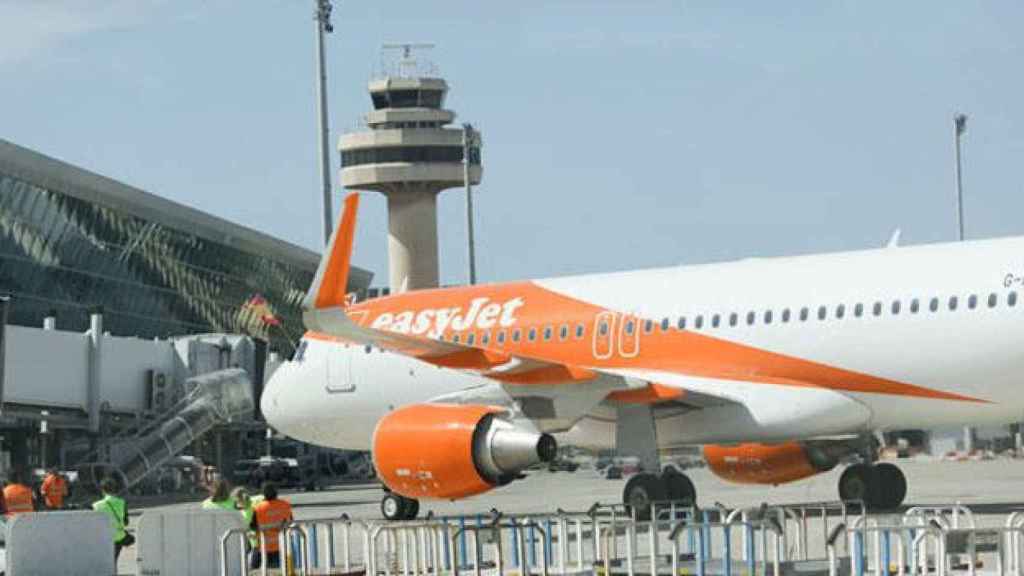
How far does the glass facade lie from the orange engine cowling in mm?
28193

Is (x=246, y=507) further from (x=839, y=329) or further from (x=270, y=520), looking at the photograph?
(x=839, y=329)

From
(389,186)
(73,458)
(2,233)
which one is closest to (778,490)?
(73,458)

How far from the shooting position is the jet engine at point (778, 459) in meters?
31.5

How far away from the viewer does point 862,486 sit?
31.2 metres

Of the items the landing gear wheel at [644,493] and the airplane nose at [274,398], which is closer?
the landing gear wheel at [644,493]

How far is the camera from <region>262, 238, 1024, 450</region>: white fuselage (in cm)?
2770

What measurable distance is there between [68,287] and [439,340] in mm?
42873

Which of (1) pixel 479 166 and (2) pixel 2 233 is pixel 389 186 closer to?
(1) pixel 479 166

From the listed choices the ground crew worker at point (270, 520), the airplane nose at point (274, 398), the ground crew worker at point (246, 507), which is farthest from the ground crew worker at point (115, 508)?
the airplane nose at point (274, 398)

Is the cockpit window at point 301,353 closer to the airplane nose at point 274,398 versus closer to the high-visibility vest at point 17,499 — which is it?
the airplane nose at point 274,398

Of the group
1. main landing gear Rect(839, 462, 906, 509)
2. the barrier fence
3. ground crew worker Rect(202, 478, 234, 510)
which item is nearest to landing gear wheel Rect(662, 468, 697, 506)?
main landing gear Rect(839, 462, 906, 509)

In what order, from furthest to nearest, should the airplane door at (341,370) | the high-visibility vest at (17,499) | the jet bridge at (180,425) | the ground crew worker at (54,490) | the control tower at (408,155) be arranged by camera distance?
1. the control tower at (408,155)
2. the jet bridge at (180,425)
3. the ground crew worker at (54,490)
4. the airplane door at (341,370)
5. the high-visibility vest at (17,499)

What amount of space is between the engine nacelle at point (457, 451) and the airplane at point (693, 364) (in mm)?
23

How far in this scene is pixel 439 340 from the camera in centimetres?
3027
